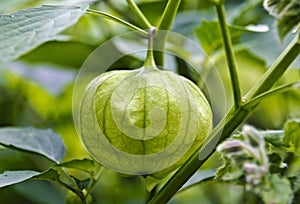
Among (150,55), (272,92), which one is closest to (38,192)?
(150,55)

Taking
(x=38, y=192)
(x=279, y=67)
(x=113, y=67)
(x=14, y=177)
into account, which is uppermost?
(x=279, y=67)

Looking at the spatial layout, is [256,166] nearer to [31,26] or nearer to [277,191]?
[277,191]

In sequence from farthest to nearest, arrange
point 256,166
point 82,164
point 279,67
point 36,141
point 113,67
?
point 113,67 → point 36,141 → point 82,164 → point 279,67 → point 256,166

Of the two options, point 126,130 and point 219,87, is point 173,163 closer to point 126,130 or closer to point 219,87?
point 126,130

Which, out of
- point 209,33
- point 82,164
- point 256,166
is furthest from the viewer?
point 209,33

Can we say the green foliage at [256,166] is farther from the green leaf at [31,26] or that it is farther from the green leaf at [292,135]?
the green leaf at [31,26]

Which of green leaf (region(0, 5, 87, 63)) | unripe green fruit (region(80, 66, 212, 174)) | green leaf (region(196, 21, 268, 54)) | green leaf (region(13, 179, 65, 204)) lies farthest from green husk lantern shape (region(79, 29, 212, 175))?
green leaf (region(13, 179, 65, 204))

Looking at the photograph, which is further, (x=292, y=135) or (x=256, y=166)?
(x=292, y=135)

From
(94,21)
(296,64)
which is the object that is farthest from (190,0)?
(296,64)
